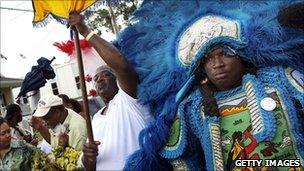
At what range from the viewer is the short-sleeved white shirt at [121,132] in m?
2.54

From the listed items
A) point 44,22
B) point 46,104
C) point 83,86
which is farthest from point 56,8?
point 46,104

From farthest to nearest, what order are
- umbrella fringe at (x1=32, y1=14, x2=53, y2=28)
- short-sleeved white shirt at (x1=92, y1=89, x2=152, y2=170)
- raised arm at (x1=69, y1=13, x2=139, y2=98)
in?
umbrella fringe at (x1=32, y1=14, x2=53, y2=28), short-sleeved white shirt at (x1=92, y1=89, x2=152, y2=170), raised arm at (x1=69, y1=13, x2=139, y2=98)

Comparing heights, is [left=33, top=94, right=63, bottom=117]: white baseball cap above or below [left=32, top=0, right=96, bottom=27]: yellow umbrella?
below

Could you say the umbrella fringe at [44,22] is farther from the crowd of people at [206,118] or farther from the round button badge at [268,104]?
the round button badge at [268,104]

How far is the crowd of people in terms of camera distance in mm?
2119

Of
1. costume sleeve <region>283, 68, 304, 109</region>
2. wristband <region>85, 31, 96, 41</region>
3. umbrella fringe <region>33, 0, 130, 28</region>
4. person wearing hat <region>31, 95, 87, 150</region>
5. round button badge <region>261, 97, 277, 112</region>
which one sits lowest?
round button badge <region>261, 97, 277, 112</region>

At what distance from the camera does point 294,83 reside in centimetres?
216

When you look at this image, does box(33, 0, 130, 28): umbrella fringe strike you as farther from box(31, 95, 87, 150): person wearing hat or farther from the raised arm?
box(31, 95, 87, 150): person wearing hat

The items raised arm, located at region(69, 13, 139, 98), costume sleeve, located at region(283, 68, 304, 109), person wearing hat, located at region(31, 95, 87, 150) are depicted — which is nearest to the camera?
costume sleeve, located at region(283, 68, 304, 109)

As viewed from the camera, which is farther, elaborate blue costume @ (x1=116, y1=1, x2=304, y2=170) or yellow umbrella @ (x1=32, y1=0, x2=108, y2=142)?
yellow umbrella @ (x1=32, y1=0, x2=108, y2=142)

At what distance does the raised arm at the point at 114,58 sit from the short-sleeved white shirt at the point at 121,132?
0.08 m

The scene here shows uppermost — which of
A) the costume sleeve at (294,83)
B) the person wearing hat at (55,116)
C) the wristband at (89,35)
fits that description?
the wristband at (89,35)

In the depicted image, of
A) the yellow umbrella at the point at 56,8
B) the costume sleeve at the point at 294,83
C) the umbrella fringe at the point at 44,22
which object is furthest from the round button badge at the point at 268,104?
the umbrella fringe at the point at 44,22

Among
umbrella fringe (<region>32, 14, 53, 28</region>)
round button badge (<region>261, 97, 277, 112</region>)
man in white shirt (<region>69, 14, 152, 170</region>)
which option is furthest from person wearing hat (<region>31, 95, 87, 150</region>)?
round button badge (<region>261, 97, 277, 112</region>)
